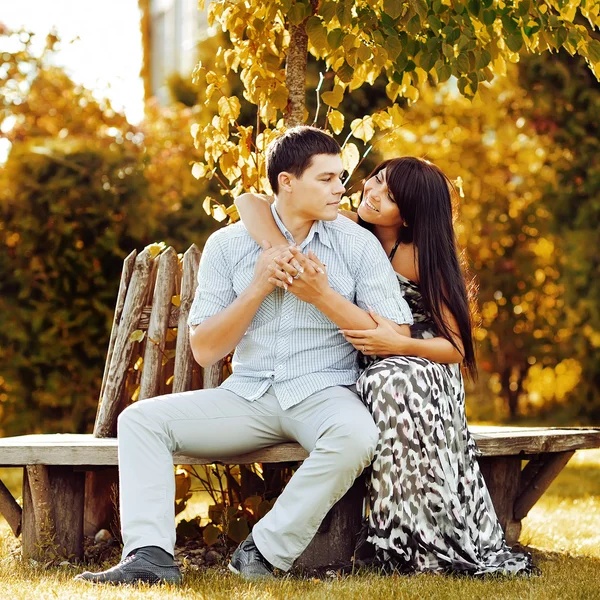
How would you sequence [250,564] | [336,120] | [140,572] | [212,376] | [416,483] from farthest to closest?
[336,120] < [212,376] < [416,483] < [250,564] < [140,572]

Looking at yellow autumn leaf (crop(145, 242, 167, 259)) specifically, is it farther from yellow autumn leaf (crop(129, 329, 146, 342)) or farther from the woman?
the woman

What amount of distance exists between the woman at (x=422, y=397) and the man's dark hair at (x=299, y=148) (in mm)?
201

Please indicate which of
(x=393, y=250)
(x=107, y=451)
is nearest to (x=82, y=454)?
A: (x=107, y=451)

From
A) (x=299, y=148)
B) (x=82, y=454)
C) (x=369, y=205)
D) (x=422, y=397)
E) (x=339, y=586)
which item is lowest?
(x=339, y=586)

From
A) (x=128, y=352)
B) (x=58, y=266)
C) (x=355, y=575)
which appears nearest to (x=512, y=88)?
(x=58, y=266)

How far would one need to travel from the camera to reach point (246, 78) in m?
3.70

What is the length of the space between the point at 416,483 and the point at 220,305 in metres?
0.88

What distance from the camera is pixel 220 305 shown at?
3.21 metres

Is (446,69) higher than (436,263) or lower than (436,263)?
higher

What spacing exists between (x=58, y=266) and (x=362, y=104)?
111 inches

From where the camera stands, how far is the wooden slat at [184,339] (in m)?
3.59

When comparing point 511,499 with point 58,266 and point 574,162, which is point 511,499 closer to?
point 58,266

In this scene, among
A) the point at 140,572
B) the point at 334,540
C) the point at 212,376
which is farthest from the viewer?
the point at 212,376

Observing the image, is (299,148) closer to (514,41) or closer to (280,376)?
(280,376)
